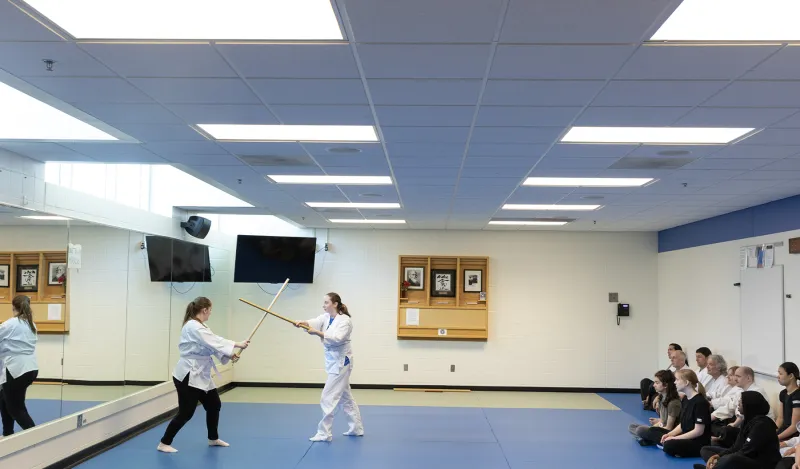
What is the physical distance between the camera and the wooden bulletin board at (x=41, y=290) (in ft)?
16.1

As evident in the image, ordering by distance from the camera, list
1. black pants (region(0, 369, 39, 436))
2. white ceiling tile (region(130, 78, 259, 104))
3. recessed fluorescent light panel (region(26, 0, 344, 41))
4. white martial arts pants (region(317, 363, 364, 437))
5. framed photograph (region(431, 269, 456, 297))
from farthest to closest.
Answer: framed photograph (region(431, 269, 456, 297)) < white martial arts pants (region(317, 363, 364, 437)) < black pants (region(0, 369, 39, 436)) < white ceiling tile (region(130, 78, 259, 104)) < recessed fluorescent light panel (region(26, 0, 344, 41))

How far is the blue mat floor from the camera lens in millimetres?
6250

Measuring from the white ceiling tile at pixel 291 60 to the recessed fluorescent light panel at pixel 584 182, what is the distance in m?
3.42

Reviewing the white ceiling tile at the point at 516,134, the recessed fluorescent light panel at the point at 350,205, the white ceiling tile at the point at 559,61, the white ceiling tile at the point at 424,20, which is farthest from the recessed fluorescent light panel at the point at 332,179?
the white ceiling tile at the point at 424,20

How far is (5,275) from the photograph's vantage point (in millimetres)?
4938

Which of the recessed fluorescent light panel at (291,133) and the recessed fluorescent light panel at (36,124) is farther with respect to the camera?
the recessed fluorescent light panel at (36,124)

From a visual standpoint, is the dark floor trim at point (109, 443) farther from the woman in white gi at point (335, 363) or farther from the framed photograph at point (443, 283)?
the framed photograph at point (443, 283)

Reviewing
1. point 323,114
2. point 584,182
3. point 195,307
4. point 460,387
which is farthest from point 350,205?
point 323,114

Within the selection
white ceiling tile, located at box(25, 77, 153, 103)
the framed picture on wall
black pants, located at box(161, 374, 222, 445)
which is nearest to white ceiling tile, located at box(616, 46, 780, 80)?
white ceiling tile, located at box(25, 77, 153, 103)

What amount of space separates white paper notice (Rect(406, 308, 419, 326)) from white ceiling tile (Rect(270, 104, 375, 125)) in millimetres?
7187

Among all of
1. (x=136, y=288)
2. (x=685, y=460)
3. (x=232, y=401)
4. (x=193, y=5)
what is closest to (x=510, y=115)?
(x=193, y=5)

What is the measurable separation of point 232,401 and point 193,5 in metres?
7.85

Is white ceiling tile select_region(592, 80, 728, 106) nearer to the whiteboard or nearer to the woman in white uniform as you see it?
the woman in white uniform

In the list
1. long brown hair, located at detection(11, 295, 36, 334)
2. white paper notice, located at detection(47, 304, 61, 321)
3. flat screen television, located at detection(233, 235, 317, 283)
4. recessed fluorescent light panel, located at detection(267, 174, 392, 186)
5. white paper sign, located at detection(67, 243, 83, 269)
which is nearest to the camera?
long brown hair, located at detection(11, 295, 36, 334)
